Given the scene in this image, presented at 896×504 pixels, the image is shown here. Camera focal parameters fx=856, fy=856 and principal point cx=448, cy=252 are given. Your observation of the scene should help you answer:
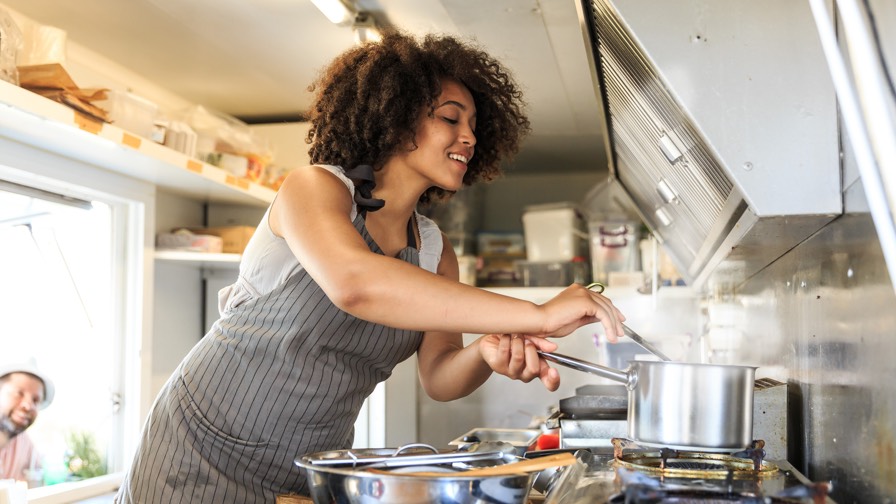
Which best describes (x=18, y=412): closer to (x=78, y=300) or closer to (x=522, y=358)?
(x=78, y=300)

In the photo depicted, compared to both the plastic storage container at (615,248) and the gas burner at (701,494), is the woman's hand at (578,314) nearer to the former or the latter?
the gas burner at (701,494)

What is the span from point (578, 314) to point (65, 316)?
221cm

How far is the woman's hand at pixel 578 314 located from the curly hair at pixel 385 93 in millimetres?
581

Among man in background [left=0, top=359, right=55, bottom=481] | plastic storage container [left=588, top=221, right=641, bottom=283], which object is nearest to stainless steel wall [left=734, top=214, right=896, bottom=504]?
man in background [left=0, top=359, right=55, bottom=481]

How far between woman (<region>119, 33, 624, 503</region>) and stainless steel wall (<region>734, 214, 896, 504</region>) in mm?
344

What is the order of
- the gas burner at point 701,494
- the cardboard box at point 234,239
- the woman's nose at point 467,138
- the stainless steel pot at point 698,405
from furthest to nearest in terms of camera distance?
the cardboard box at point 234,239, the woman's nose at point 467,138, the stainless steel pot at point 698,405, the gas burner at point 701,494

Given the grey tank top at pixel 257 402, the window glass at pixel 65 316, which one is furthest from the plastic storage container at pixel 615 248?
the grey tank top at pixel 257 402

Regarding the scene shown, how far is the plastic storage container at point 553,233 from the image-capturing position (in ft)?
14.6

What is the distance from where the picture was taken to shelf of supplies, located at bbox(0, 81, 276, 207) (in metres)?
2.05

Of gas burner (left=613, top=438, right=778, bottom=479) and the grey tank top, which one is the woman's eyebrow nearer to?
the grey tank top

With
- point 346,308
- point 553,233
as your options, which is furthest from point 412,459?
point 553,233

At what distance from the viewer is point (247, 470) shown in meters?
1.51

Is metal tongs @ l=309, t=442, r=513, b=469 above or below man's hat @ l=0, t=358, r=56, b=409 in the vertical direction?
above

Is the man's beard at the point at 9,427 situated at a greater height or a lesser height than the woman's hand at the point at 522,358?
lesser
